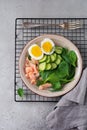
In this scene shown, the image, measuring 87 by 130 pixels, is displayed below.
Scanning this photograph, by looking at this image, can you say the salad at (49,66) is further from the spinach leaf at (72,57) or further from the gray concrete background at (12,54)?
the gray concrete background at (12,54)

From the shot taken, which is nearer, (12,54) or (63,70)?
(63,70)

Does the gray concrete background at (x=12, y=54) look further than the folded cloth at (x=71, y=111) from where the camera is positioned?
Yes

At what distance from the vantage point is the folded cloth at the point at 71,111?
1.51 meters

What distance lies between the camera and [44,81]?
1.61 meters

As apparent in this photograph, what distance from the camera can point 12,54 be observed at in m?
1.72

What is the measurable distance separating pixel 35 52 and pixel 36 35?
0.13 m

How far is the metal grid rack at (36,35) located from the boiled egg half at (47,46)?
0.32 ft

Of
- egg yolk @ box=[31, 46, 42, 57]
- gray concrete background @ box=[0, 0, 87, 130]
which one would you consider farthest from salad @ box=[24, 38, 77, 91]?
gray concrete background @ box=[0, 0, 87, 130]

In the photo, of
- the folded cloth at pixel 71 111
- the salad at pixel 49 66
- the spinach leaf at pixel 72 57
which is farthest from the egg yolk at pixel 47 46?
the folded cloth at pixel 71 111

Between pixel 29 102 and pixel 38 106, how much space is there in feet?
0.17

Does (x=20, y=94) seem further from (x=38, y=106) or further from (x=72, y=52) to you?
(x=72, y=52)

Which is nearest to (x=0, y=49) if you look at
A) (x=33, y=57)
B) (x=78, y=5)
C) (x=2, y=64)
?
(x=2, y=64)

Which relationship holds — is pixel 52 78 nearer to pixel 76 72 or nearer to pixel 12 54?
pixel 76 72

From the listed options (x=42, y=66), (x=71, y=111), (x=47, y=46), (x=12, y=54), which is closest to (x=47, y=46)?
(x=47, y=46)
